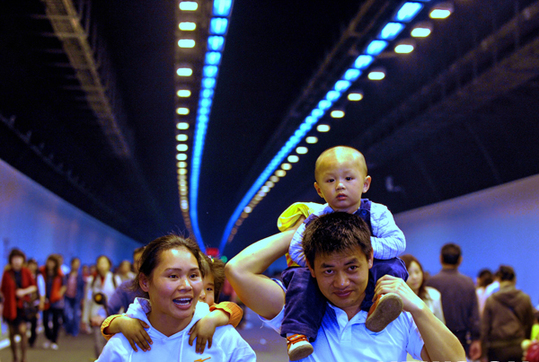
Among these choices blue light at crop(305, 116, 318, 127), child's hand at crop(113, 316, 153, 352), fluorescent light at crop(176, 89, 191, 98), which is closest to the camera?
child's hand at crop(113, 316, 153, 352)

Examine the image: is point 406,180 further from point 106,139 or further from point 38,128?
point 38,128

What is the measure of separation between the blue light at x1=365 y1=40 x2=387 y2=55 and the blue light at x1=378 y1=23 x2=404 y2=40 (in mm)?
177

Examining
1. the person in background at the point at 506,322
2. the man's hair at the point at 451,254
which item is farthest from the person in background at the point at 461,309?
the person in background at the point at 506,322

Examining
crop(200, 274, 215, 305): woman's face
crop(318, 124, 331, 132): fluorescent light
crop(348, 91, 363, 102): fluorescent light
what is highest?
crop(318, 124, 331, 132): fluorescent light

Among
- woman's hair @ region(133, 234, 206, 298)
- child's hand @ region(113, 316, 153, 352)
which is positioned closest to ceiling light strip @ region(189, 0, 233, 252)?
woman's hair @ region(133, 234, 206, 298)

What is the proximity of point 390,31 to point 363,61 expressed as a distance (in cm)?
145

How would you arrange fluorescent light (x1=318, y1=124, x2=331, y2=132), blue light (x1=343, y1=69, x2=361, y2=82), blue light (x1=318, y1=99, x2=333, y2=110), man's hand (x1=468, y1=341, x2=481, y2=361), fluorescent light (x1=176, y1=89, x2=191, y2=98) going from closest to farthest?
man's hand (x1=468, y1=341, x2=481, y2=361) → blue light (x1=343, y1=69, x2=361, y2=82) → fluorescent light (x1=176, y1=89, x2=191, y2=98) → blue light (x1=318, y1=99, x2=333, y2=110) → fluorescent light (x1=318, y1=124, x2=331, y2=132)

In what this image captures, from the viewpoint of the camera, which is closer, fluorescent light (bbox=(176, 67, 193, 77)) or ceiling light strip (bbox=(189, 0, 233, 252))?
ceiling light strip (bbox=(189, 0, 233, 252))

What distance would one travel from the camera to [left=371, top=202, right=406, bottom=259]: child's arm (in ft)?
8.52

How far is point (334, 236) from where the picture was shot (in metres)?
2.41

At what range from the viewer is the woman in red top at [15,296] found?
1061cm

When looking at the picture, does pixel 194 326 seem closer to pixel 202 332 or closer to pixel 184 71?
pixel 202 332

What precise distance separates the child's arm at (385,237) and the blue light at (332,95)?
378 inches

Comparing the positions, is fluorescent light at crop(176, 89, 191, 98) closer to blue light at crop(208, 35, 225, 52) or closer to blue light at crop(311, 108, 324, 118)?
blue light at crop(208, 35, 225, 52)
